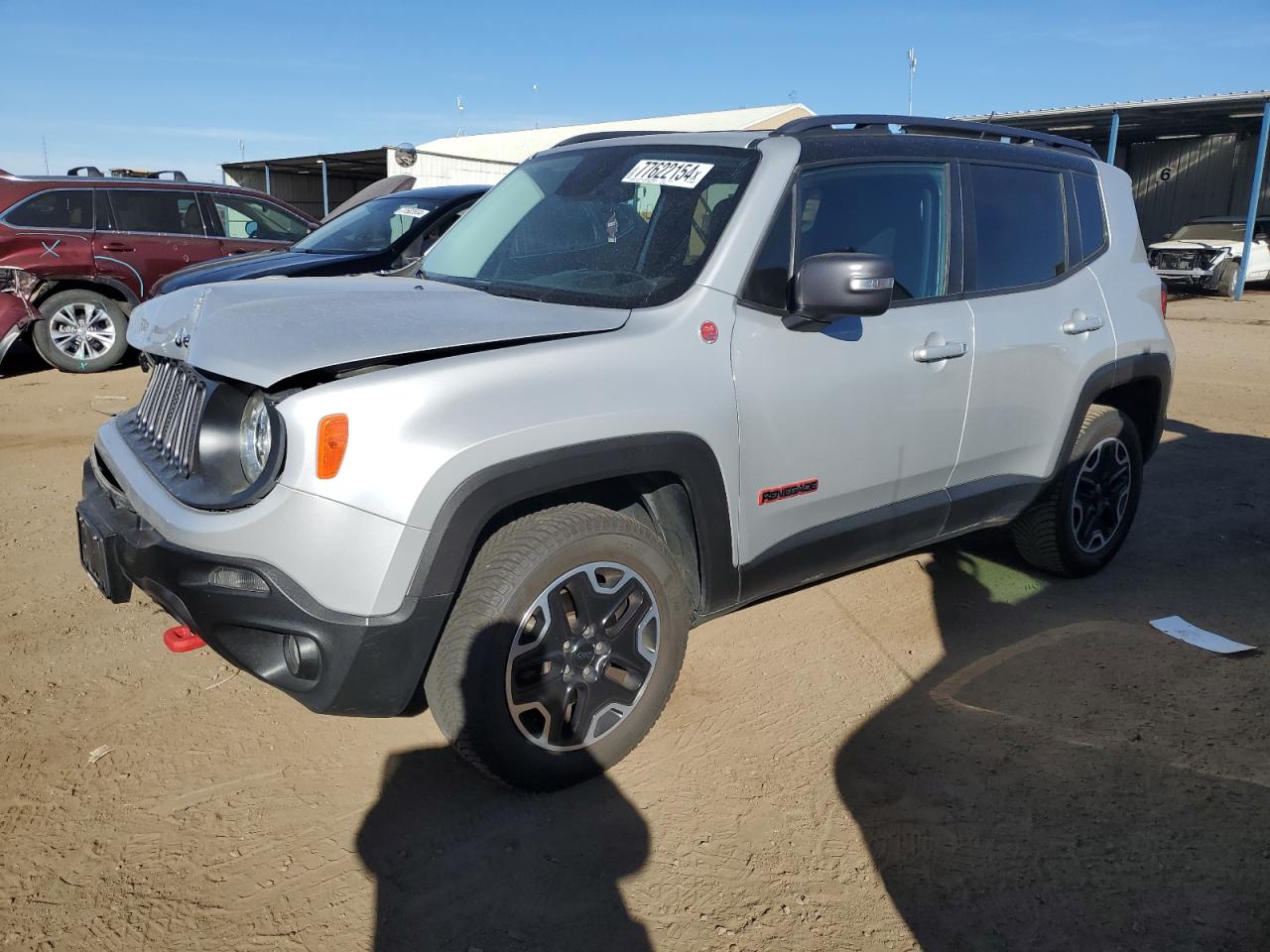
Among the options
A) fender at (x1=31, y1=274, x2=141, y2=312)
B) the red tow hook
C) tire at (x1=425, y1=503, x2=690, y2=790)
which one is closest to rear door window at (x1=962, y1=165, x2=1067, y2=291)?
tire at (x1=425, y1=503, x2=690, y2=790)

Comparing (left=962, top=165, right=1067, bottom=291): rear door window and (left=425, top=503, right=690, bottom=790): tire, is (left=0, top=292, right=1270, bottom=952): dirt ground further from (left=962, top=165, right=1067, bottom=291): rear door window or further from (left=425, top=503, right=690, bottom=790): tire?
(left=962, top=165, right=1067, bottom=291): rear door window

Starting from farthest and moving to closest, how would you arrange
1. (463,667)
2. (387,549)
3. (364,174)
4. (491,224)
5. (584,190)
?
1. (364,174)
2. (491,224)
3. (584,190)
4. (463,667)
5. (387,549)

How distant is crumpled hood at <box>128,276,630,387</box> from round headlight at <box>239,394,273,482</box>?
13 cm

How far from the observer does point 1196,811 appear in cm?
293

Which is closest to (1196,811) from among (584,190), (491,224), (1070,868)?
(1070,868)

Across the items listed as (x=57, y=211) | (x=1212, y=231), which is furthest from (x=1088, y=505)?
(x=1212, y=231)

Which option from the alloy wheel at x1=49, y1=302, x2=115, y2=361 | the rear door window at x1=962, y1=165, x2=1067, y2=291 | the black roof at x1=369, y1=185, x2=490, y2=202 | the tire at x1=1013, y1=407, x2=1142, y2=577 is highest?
the black roof at x1=369, y1=185, x2=490, y2=202

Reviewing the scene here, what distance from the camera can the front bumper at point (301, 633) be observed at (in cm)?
246

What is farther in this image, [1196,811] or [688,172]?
[688,172]

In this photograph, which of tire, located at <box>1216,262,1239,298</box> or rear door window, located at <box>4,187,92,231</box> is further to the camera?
tire, located at <box>1216,262,1239,298</box>

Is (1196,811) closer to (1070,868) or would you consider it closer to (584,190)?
(1070,868)

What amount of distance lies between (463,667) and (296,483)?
644 millimetres

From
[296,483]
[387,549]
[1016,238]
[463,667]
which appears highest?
[1016,238]

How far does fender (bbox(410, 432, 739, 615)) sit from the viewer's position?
2.52m
